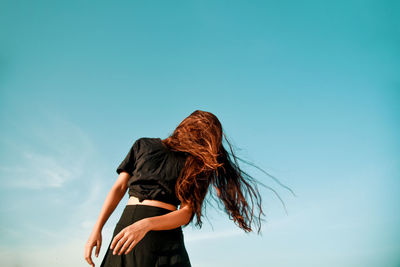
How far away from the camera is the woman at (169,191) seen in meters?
2.89

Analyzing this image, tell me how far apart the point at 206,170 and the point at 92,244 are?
1398 mm

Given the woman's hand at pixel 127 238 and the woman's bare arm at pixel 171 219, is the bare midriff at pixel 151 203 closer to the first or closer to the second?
the woman's bare arm at pixel 171 219

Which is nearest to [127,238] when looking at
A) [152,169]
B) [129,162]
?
[152,169]

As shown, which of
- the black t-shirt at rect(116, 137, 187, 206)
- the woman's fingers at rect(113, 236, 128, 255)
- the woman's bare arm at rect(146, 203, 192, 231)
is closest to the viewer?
the woman's fingers at rect(113, 236, 128, 255)

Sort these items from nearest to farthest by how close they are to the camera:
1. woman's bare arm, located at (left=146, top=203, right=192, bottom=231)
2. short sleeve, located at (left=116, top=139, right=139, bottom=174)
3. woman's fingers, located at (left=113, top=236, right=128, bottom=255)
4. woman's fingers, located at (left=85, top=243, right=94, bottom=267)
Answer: woman's fingers, located at (left=113, top=236, right=128, bottom=255)
woman's bare arm, located at (left=146, top=203, right=192, bottom=231)
woman's fingers, located at (left=85, top=243, right=94, bottom=267)
short sleeve, located at (left=116, top=139, right=139, bottom=174)

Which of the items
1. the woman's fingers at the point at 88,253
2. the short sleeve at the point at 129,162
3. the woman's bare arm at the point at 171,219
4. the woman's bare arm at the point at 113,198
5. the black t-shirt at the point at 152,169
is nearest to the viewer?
the woman's bare arm at the point at 171,219

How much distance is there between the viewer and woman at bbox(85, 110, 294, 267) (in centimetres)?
289

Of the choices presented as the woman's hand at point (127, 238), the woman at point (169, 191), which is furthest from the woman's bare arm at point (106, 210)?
the woman's hand at point (127, 238)

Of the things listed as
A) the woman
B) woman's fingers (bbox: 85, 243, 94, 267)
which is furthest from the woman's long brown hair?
woman's fingers (bbox: 85, 243, 94, 267)

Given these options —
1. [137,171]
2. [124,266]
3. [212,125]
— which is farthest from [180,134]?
[124,266]

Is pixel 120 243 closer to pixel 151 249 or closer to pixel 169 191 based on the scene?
pixel 151 249

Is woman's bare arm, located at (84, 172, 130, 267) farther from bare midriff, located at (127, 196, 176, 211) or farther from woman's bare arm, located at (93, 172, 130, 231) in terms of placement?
bare midriff, located at (127, 196, 176, 211)

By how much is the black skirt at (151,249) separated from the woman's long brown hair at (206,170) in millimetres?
310

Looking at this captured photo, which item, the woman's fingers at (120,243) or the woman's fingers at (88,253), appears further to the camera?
the woman's fingers at (88,253)
